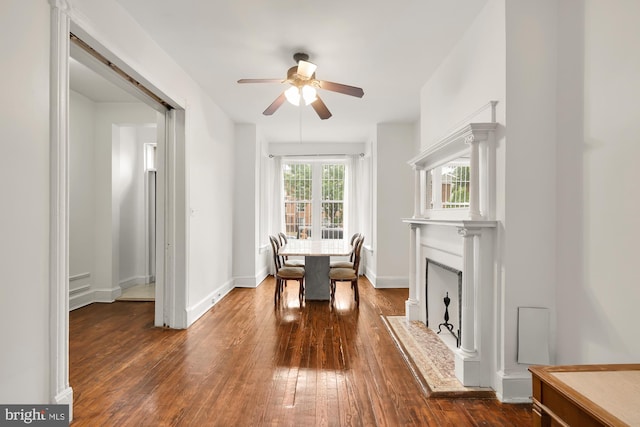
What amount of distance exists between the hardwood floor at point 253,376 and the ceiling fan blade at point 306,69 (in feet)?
8.00

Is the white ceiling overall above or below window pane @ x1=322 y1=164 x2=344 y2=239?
above

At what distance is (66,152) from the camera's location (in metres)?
Result: 1.95

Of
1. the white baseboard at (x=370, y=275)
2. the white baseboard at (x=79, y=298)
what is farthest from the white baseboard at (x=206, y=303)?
the white baseboard at (x=370, y=275)

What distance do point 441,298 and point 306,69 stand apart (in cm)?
257

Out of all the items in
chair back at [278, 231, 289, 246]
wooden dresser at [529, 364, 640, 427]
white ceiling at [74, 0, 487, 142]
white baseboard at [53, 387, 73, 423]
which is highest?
white ceiling at [74, 0, 487, 142]

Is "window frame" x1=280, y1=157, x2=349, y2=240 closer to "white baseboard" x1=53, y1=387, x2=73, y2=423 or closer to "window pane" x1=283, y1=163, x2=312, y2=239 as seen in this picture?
"window pane" x1=283, y1=163, x2=312, y2=239

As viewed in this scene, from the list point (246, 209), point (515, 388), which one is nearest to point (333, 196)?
point (246, 209)

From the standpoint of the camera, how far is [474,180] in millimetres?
2393

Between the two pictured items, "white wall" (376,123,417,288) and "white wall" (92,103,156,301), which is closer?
"white wall" (92,103,156,301)

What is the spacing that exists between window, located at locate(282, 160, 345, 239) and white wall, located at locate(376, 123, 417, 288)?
1.62 metres

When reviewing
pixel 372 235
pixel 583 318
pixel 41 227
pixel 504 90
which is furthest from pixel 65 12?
pixel 372 235

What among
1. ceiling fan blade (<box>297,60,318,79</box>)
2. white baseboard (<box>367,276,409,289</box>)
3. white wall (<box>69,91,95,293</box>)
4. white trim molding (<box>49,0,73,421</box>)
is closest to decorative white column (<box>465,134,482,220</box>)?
ceiling fan blade (<box>297,60,318,79</box>)

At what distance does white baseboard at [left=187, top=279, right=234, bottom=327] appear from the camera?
3.70 m

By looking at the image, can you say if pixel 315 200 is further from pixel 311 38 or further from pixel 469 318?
pixel 469 318
